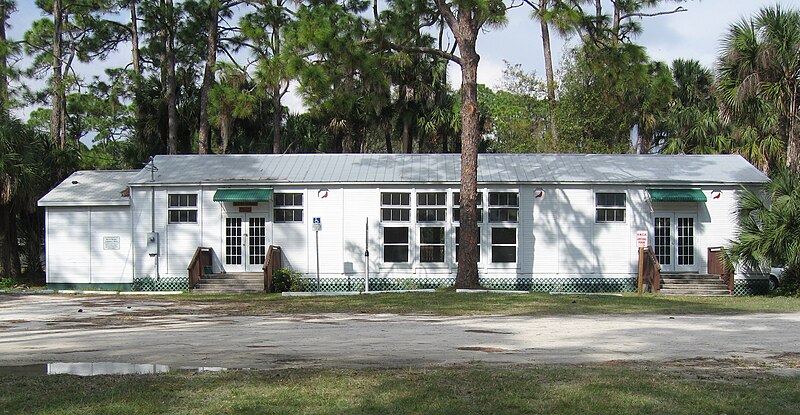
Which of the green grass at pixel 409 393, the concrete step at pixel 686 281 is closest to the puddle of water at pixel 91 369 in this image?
the green grass at pixel 409 393

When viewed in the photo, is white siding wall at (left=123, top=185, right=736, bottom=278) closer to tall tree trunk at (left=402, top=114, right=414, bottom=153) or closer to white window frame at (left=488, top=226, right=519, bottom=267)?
white window frame at (left=488, top=226, right=519, bottom=267)

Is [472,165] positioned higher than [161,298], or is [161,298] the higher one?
[472,165]

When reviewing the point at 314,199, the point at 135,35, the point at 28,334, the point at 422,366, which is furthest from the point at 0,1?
the point at 422,366

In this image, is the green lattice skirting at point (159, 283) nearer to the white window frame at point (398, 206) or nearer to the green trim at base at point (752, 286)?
the white window frame at point (398, 206)

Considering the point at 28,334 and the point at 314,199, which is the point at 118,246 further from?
the point at 28,334

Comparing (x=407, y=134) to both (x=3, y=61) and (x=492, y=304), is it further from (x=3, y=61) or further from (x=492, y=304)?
(x=492, y=304)

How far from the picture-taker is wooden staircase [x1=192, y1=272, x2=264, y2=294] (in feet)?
79.9

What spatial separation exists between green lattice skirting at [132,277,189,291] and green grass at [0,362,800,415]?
17.6 m

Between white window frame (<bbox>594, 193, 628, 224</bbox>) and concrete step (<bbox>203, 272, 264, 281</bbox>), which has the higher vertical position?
white window frame (<bbox>594, 193, 628, 224</bbox>)

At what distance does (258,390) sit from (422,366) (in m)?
2.26

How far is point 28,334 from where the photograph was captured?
12680mm

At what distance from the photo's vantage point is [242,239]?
2564 centimetres

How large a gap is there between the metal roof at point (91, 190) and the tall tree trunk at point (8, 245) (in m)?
2.10

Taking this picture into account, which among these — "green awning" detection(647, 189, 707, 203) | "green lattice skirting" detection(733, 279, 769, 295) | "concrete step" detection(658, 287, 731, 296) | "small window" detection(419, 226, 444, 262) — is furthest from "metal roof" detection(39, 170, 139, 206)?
"green lattice skirting" detection(733, 279, 769, 295)
